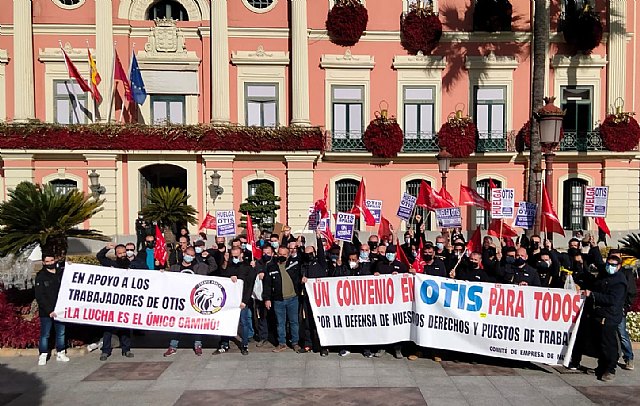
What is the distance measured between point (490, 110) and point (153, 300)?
66.9ft

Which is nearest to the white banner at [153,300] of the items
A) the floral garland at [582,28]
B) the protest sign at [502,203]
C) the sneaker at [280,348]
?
the sneaker at [280,348]

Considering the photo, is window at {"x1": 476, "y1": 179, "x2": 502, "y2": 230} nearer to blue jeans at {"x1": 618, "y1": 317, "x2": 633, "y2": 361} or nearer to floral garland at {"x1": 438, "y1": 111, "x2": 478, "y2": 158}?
floral garland at {"x1": 438, "y1": 111, "x2": 478, "y2": 158}

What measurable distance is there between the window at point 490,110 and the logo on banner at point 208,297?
18.9 m

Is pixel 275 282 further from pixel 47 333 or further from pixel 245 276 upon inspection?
pixel 47 333

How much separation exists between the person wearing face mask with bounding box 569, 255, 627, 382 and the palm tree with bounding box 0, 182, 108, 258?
34.4 feet

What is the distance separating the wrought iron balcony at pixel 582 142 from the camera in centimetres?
2482

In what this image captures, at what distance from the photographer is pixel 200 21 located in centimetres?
2442

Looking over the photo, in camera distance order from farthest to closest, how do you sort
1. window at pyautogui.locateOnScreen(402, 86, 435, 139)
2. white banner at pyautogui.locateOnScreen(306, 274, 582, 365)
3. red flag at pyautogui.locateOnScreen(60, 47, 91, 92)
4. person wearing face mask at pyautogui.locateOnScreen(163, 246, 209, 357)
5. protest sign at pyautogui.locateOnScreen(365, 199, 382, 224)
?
window at pyautogui.locateOnScreen(402, 86, 435, 139) → red flag at pyautogui.locateOnScreen(60, 47, 91, 92) → protest sign at pyautogui.locateOnScreen(365, 199, 382, 224) → person wearing face mask at pyautogui.locateOnScreen(163, 246, 209, 357) → white banner at pyautogui.locateOnScreen(306, 274, 582, 365)

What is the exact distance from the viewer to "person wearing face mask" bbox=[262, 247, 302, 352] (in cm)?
977

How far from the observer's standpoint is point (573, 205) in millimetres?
25656

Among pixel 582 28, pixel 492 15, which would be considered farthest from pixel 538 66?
pixel 582 28

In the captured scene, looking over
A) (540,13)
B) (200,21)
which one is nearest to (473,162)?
(540,13)

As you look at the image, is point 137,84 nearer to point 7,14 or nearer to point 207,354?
point 7,14

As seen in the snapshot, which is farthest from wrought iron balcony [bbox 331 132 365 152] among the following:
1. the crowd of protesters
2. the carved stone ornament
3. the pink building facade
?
the crowd of protesters
